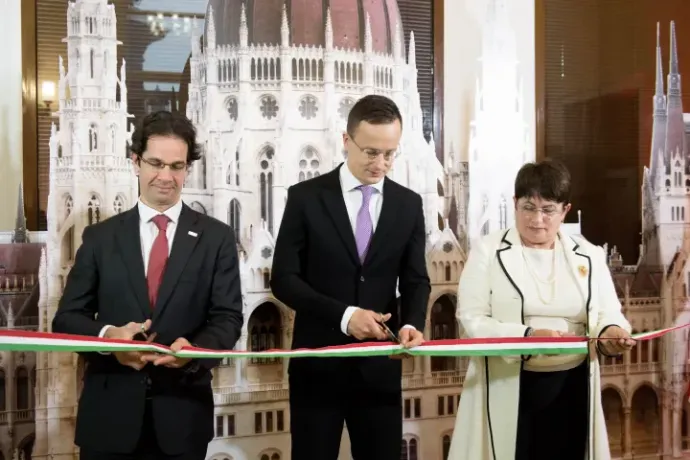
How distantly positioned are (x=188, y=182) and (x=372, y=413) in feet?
5.82

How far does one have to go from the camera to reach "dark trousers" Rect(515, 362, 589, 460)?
272 centimetres

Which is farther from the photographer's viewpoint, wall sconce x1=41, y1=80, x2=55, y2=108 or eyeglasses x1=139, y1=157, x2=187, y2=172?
wall sconce x1=41, y1=80, x2=55, y2=108

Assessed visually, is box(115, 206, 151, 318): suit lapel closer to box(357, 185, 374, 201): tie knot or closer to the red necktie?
the red necktie

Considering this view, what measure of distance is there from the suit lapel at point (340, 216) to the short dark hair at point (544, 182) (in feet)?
2.18

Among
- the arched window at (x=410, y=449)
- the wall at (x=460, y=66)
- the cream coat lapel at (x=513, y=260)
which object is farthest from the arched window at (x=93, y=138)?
the arched window at (x=410, y=449)

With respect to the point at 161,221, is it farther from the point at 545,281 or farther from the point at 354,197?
the point at 545,281

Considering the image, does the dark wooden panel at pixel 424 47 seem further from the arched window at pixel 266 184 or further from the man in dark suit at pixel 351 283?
the man in dark suit at pixel 351 283

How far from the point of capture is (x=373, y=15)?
156 inches

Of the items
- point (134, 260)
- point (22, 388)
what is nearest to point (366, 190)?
point (134, 260)

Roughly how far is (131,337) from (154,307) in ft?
0.54

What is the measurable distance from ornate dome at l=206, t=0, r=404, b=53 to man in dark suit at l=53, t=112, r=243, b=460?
1353mm

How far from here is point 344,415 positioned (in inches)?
107

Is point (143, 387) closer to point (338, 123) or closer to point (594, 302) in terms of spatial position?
point (594, 302)

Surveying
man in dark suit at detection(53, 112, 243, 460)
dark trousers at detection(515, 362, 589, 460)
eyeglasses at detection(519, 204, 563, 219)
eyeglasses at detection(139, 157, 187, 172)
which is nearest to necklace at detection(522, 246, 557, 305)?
eyeglasses at detection(519, 204, 563, 219)
